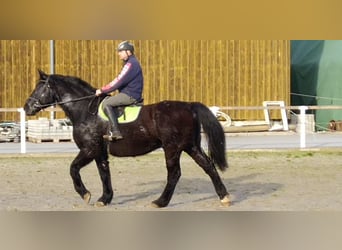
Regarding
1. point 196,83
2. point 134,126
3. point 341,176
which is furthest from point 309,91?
point 134,126

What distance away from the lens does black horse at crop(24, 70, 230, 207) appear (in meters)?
7.22

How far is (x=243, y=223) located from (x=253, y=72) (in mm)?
17002

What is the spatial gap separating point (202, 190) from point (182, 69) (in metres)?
11.8

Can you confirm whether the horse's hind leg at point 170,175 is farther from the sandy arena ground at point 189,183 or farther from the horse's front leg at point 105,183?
the horse's front leg at point 105,183

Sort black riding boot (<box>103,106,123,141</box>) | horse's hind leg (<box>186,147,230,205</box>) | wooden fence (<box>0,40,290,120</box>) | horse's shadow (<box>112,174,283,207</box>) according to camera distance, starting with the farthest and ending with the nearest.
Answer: wooden fence (<box>0,40,290,120</box>) → horse's shadow (<box>112,174,283,207</box>) → horse's hind leg (<box>186,147,230,205</box>) → black riding boot (<box>103,106,123,141</box>)

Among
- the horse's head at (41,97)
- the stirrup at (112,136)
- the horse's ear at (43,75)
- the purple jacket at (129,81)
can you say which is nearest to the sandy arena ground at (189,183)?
the stirrup at (112,136)

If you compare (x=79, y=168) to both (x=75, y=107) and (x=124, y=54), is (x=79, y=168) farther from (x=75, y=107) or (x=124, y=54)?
(x=124, y=54)

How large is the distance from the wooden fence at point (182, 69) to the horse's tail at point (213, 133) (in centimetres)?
1274

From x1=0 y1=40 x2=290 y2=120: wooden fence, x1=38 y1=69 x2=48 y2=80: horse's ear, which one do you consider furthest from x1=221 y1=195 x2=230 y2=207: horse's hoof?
x1=0 y1=40 x2=290 y2=120: wooden fence

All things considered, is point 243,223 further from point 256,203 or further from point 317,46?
point 317,46

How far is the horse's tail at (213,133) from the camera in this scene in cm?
724

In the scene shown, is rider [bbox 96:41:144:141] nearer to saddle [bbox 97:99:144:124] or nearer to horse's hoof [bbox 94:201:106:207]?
saddle [bbox 97:99:144:124]

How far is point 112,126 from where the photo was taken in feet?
23.7

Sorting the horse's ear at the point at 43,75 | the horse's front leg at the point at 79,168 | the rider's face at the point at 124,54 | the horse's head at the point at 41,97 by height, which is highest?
the rider's face at the point at 124,54
